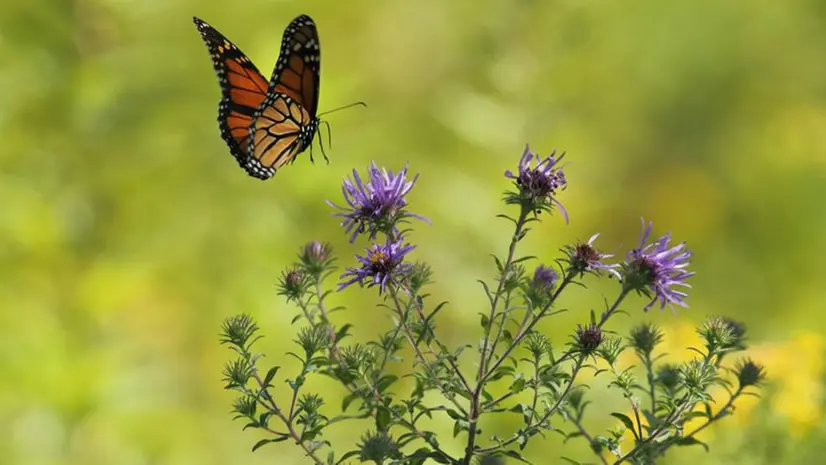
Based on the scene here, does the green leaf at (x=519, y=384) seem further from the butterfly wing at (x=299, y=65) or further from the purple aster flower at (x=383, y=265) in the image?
the butterfly wing at (x=299, y=65)

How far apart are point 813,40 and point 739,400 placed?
2.12 metres

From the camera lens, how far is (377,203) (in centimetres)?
73

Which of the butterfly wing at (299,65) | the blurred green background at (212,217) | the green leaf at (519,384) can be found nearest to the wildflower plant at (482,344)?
the green leaf at (519,384)

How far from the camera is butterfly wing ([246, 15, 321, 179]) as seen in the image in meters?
1.10

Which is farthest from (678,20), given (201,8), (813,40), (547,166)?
(547,166)

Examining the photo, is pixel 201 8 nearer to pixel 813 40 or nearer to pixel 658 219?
pixel 658 219

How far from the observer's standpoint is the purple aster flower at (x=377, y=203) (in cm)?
73

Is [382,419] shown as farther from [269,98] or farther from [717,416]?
[269,98]

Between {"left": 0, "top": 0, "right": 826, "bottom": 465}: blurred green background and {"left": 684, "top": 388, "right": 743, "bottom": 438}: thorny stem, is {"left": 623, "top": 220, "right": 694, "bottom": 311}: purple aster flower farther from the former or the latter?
{"left": 0, "top": 0, "right": 826, "bottom": 465}: blurred green background

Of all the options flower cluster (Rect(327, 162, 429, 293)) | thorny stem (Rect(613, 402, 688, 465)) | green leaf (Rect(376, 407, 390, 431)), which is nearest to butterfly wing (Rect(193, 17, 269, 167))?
flower cluster (Rect(327, 162, 429, 293))

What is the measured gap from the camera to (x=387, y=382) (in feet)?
2.44

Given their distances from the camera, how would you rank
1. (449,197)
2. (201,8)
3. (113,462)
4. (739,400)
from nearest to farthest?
(739,400) → (113,462) → (449,197) → (201,8)

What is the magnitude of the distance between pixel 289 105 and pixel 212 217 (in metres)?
0.76

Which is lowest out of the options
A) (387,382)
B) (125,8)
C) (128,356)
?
(387,382)
